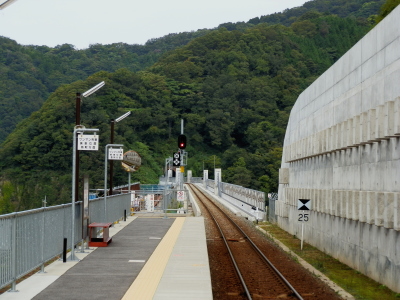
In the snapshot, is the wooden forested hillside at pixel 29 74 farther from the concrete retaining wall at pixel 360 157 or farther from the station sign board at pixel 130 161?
the concrete retaining wall at pixel 360 157

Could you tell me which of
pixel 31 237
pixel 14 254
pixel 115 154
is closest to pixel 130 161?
pixel 115 154

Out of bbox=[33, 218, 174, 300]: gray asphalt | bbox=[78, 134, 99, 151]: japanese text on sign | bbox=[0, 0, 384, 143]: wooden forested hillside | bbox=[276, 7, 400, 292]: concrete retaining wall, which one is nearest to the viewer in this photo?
bbox=[33, 218, 174, 300]: gray asphalt

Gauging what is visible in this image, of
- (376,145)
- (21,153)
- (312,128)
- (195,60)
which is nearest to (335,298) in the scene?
(376,145)

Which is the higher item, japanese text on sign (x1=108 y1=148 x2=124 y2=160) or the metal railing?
japanese text on sign (x1=108 y1=148 x2=124 y2=160)

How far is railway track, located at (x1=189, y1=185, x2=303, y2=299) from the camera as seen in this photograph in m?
14.7

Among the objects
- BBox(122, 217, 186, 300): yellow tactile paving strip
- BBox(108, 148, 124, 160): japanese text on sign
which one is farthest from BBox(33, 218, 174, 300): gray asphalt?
BBox(108, 148, 124, 160): japanese text on sign

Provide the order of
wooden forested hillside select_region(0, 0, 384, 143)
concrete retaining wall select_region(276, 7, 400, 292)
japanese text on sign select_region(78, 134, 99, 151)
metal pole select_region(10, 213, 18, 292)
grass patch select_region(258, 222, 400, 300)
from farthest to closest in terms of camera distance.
Result: wooden forested hillside select_region(0, 0, 384, 143) < japanese text on sign select_region(78, 134, 99, 151) < concrete retaining wall select_region(276, 7, 400, 292) < grass patch select_region(258, 222, 400, 300) < metal pole select_region(10, 213, 18, 292)

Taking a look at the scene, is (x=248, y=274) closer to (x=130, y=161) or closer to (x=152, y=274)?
(x=152, y=274)

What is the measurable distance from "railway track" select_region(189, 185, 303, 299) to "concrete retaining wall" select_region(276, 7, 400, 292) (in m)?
2.42

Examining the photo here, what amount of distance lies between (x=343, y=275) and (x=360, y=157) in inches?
134

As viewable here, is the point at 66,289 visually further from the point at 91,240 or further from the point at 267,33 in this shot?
the point at 267,33

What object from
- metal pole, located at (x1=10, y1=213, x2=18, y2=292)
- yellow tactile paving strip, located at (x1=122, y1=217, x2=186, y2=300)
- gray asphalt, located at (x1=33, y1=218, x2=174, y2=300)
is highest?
metal pole, located at (x1=10, y1=213, x2=18, y2=292)

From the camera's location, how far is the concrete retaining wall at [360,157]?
15.2 metres

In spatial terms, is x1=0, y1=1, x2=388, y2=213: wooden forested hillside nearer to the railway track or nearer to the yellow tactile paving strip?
the railway track
